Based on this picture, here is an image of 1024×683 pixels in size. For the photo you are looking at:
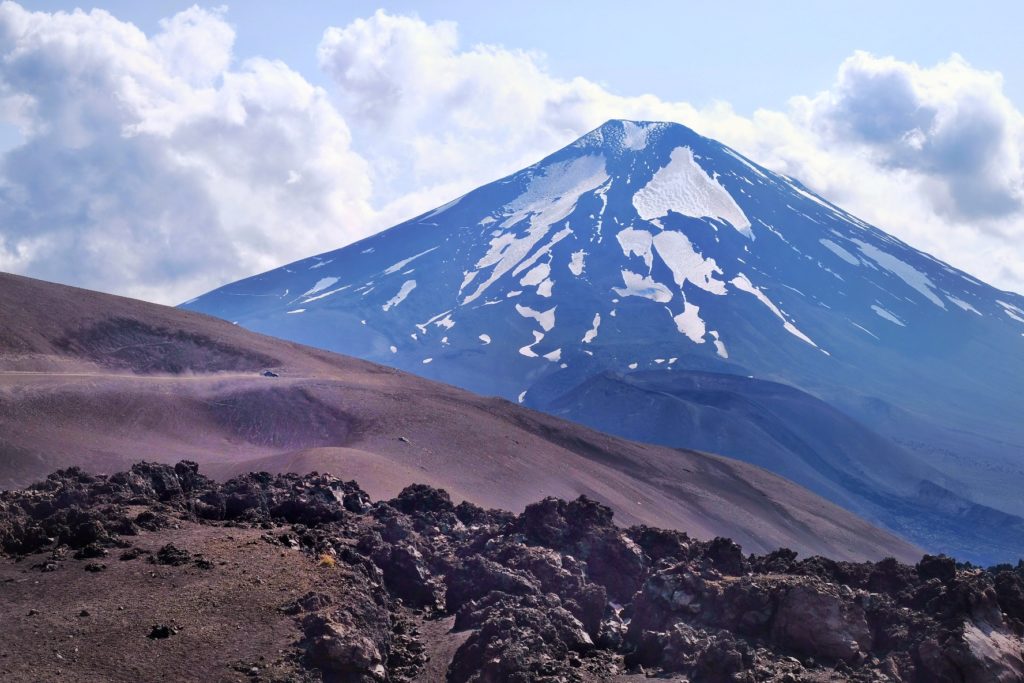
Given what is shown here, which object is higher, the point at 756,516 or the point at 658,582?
the point at 658,582

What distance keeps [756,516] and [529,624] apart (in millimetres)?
41879

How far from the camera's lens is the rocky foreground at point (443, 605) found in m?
17.2

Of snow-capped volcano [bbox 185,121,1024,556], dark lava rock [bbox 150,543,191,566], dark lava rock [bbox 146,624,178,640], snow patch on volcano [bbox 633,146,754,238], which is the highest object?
snow patch on volcano [bbox 633,146,754,238]

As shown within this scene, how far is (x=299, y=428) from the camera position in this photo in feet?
153

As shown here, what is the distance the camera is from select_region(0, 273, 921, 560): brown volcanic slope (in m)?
39.2

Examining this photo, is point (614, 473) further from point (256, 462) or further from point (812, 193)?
point (812, 193)

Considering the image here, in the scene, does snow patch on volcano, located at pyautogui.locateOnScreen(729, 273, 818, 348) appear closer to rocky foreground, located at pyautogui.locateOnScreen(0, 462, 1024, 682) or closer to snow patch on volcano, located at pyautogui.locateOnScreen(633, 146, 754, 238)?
snow patch on volcano, located at pyautogui.locateOnScreen(633, 146, 754, 238)

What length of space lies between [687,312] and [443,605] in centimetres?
10160

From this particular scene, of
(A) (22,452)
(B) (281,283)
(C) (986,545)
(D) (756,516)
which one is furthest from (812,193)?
(A) (22,452)

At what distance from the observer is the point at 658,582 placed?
815 inches

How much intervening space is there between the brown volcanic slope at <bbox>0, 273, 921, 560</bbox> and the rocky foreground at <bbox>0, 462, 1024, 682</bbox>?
1198 centimetres

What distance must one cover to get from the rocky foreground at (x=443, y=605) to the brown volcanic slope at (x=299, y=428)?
12.0 meters

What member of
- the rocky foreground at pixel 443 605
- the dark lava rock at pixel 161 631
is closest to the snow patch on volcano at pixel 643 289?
the rocky foreground at pixel 443 605

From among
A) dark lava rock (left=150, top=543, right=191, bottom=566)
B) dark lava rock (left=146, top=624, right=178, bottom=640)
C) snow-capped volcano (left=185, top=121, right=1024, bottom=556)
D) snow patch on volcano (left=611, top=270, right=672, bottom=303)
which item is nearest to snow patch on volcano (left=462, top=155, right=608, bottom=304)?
snow-capped volcano (left=185, top=121, right=1024, bottom=556)
